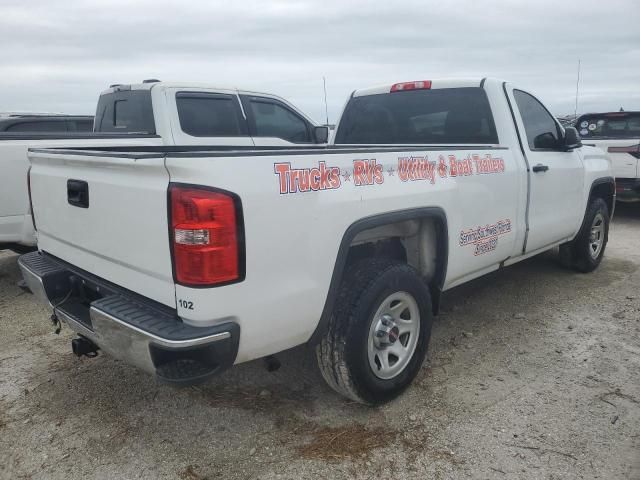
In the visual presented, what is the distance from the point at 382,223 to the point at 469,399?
1191mm

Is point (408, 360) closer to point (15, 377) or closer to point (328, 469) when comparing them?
point (328, 469)

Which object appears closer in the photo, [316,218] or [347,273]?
[316,218]

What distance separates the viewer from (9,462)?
259 cm

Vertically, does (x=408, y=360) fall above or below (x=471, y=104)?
below

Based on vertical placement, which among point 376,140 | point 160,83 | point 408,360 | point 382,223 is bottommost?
point 408,360

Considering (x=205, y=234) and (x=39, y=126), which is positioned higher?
(x=39, y=126)

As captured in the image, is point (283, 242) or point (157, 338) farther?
point (283, 242)

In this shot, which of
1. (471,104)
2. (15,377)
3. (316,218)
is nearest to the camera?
(316,218)

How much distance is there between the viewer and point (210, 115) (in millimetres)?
6082

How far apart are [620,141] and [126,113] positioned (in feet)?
22.7

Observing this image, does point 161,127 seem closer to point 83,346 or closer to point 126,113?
point 126,113

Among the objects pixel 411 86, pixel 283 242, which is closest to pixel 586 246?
pixel 411 86

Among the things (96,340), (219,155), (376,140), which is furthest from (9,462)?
(376,140)

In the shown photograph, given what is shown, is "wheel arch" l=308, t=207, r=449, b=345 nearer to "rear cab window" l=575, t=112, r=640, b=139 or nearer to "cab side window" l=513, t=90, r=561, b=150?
"cab side window" l=513, t=90, r=561, b=150
